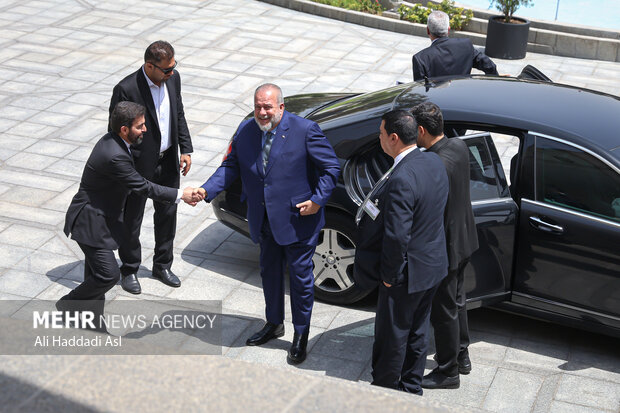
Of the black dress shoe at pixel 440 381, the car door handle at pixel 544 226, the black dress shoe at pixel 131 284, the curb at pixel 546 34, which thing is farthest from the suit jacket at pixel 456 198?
the curb at pixel 546 34

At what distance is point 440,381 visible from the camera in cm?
528

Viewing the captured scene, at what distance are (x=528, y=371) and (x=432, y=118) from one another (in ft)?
6.13

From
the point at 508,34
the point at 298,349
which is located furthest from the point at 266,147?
the point at 508,34

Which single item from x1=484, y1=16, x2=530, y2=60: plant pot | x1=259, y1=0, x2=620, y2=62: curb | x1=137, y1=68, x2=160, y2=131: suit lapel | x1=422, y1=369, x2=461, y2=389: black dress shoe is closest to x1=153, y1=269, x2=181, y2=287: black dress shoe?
x1=137, y1=68, x2=160, y2=131: suit lapel

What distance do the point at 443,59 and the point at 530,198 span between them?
2.72 m

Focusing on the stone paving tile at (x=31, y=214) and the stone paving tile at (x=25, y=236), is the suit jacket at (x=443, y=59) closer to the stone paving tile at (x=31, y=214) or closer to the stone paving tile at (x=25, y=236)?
the stone paving tile at (x=31, y=214)

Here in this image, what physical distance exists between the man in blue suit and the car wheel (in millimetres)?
508

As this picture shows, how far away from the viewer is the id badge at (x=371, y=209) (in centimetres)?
469

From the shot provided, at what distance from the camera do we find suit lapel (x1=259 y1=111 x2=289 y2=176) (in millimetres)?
5309

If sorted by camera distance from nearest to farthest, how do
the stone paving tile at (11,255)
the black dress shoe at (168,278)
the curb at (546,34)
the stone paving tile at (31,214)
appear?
the black dress shoe at (168,278) < the stone paving tile at (11,255) < the stone paving tile at (31,214) < the curb at (546,34)

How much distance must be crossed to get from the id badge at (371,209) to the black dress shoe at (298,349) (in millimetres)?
1185

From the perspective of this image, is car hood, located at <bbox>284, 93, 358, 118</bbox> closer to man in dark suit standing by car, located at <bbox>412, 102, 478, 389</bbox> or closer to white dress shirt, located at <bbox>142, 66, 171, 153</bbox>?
white dress shirt, located at <bbox>142, 66, 171, 153</bbox>

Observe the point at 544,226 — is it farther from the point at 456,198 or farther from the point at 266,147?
the point at 266,147

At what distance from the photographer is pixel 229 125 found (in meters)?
9.74
